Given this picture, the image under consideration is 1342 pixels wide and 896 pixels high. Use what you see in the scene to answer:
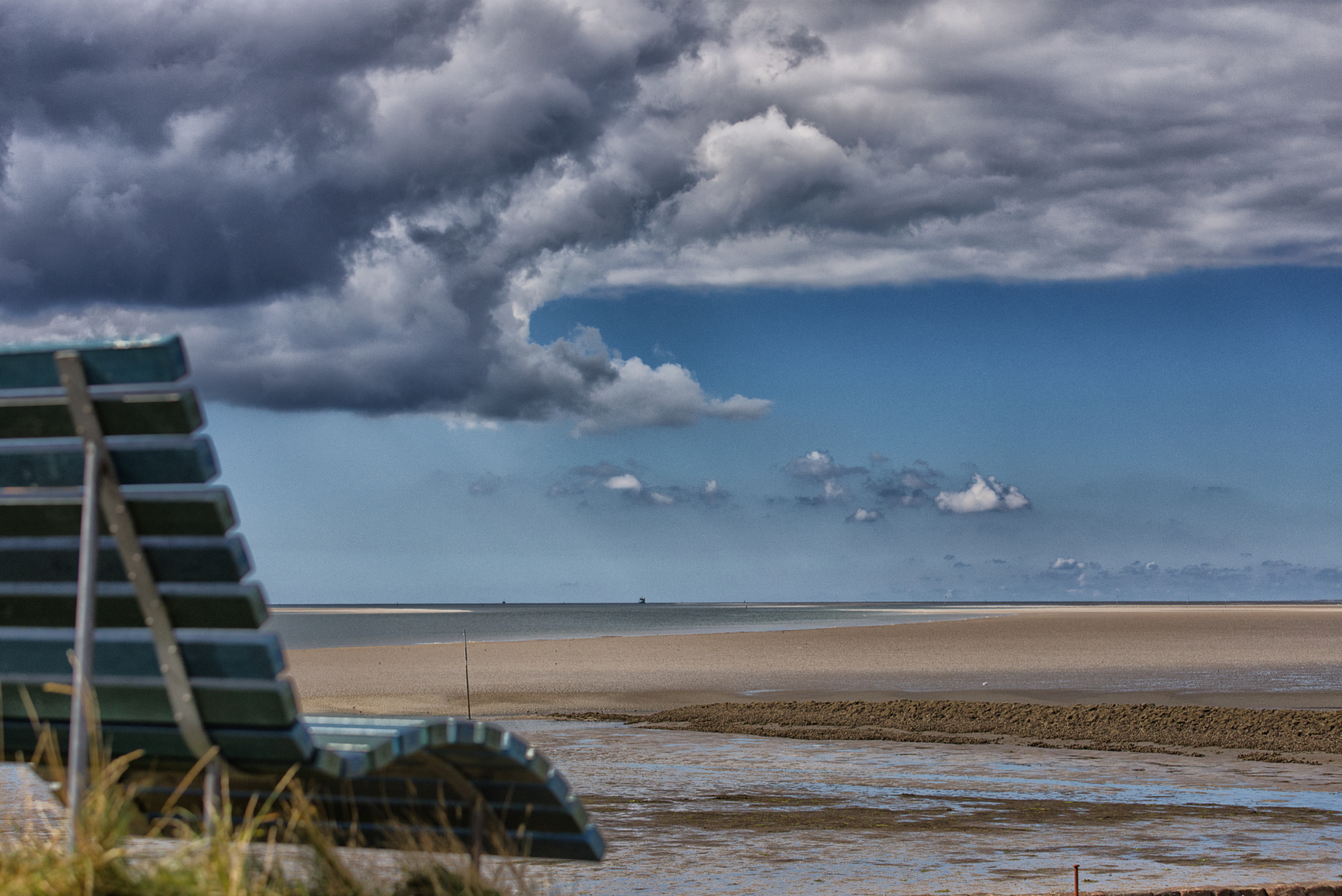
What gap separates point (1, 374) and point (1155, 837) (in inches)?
393

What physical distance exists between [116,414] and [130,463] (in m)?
0.14

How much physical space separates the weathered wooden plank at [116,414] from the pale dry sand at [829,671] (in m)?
21.6

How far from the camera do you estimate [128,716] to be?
12.5ft

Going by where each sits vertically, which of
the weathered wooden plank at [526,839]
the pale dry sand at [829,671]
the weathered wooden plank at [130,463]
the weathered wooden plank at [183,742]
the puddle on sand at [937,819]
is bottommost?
the pale dry sand at [829,671]

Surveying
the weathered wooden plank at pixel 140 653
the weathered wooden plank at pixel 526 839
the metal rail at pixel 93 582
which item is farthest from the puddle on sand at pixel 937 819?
the metal rail at pixel 93 582

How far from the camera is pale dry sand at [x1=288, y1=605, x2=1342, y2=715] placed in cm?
2734

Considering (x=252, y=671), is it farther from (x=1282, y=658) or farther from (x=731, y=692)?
(x=1282, y=658)

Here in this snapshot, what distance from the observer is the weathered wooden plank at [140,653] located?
3510 mm

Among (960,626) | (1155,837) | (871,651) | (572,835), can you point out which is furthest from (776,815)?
(960,626)

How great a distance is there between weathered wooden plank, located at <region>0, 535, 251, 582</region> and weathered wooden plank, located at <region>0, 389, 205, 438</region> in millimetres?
306

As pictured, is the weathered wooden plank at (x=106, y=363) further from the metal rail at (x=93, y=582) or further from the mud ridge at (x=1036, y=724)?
the mud ridge at (x=1036, y=724)

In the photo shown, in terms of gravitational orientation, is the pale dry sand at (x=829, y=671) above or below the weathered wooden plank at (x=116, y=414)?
below

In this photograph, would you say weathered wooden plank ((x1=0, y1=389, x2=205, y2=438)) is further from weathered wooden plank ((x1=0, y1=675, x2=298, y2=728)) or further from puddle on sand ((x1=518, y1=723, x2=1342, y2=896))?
puddle on sand ((x1=518, y1=723, x2=1342, y2=896))

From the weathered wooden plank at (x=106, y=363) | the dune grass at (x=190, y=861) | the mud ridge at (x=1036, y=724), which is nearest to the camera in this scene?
the weathered wooden plank at (x=106, y=363)
